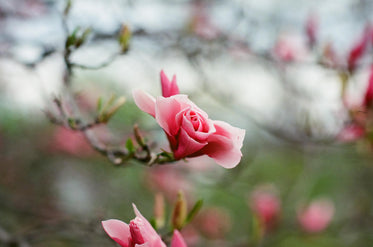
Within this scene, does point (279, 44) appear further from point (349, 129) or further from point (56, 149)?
point (56, 149)

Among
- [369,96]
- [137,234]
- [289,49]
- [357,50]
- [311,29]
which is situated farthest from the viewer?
[289,49]

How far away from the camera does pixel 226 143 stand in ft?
2.30

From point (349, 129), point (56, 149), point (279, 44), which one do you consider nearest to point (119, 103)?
point (349, 129)

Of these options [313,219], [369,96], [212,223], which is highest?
[369,96]

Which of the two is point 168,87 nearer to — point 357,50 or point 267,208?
point 357,50

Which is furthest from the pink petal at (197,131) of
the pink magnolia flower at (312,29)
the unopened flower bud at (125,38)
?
the pink magnolia flower at (312,29)

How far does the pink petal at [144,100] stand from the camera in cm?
73

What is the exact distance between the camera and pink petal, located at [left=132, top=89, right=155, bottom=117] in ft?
2.41

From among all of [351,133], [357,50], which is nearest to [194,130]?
[351,133]

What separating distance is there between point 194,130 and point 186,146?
4cm

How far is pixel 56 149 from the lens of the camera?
350 cm

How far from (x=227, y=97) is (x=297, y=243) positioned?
4.15 metres

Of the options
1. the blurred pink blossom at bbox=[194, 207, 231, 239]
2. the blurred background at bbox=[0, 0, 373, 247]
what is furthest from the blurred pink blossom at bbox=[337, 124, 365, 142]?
the blurred pink blossom at bbox=[194, 207, 231, 239]

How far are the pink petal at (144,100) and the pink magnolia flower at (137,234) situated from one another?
19 cm
